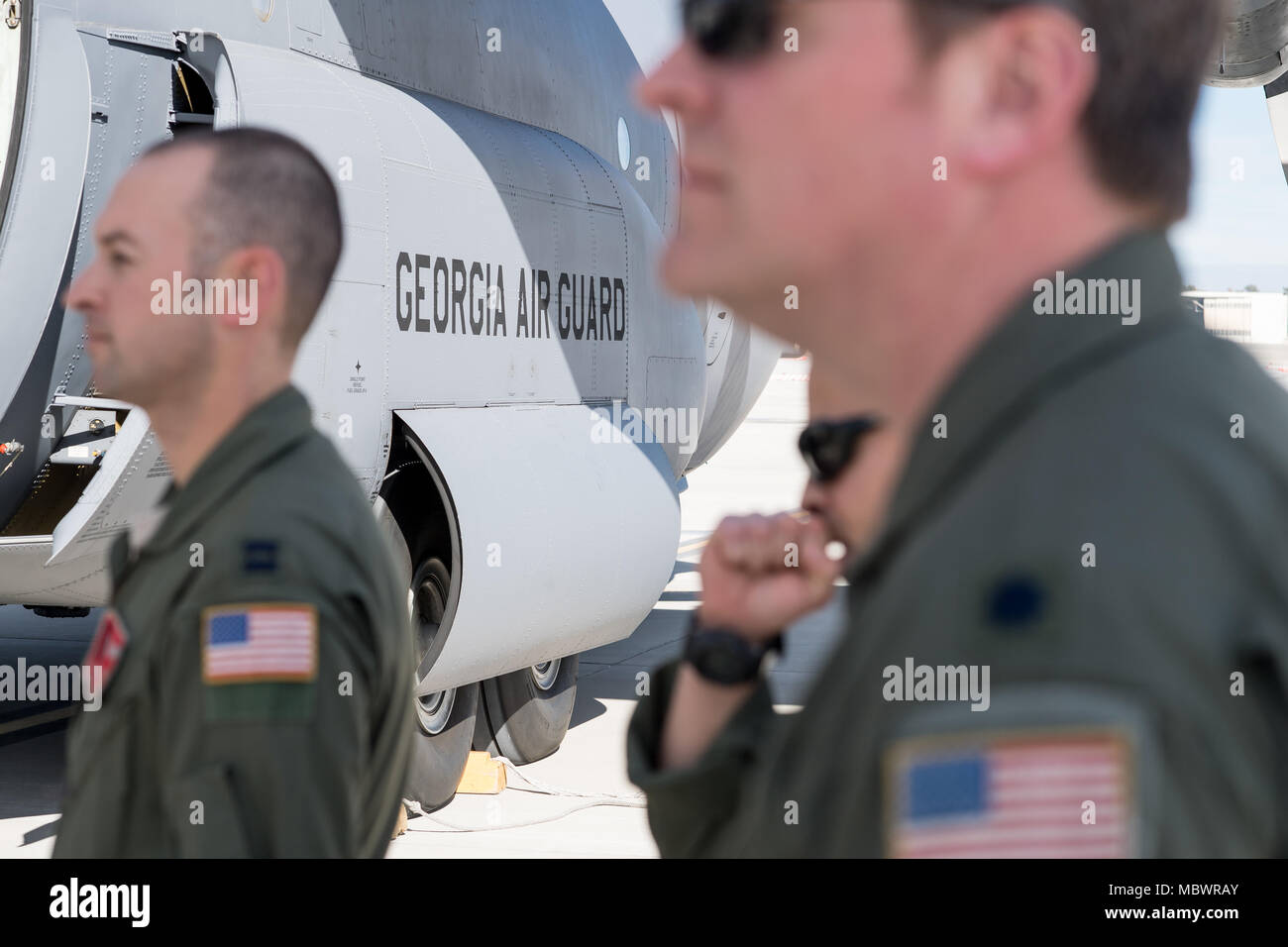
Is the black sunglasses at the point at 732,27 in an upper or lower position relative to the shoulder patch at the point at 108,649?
upper

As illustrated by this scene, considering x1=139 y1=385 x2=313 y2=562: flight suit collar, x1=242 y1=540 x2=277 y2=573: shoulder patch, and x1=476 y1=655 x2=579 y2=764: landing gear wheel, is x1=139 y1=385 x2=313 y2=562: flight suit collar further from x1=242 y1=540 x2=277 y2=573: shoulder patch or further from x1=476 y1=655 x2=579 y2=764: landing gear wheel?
x1=476 y1=655 x2=579 y2=764: landing gear wheel

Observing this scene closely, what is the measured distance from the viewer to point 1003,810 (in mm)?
841

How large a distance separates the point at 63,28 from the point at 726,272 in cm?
564

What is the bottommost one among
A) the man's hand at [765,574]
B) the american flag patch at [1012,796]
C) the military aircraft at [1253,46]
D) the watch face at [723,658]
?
the american flag patch at [1012,796]

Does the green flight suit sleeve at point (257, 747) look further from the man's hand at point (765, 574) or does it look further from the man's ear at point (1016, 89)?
the man's ear at point (1016, 89)

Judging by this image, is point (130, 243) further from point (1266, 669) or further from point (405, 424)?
point (405, 424)

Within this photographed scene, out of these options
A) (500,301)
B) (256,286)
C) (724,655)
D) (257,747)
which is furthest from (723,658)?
(500,301)

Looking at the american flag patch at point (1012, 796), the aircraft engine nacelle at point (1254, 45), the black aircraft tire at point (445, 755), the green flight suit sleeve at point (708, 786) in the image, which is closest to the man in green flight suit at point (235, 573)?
the green flight suit sleeve at point (708, 786)

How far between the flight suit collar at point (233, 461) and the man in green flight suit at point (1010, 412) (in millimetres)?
1015

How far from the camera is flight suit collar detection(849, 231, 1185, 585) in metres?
0.98

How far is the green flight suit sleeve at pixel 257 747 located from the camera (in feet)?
5.84
